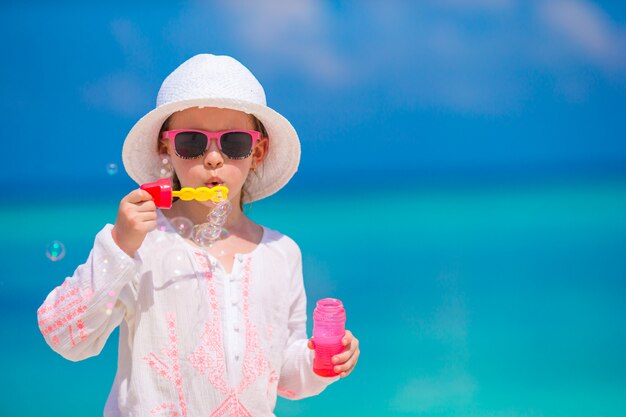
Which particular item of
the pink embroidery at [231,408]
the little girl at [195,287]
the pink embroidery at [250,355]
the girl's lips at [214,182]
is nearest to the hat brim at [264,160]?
the little girl at [195,287]

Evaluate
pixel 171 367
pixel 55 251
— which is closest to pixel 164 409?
pixel 171 367

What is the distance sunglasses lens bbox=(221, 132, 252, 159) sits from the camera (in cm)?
121

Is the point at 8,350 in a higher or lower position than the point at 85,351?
higher

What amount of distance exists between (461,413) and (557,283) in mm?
1119

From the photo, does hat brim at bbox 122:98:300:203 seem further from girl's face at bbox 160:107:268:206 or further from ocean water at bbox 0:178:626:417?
ocean water at bbox 0:178:626:417

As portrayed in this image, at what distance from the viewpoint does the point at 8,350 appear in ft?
8.84

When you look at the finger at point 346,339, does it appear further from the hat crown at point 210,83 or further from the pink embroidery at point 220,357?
the hat crown at point 210,83

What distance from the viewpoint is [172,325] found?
1.15 meters

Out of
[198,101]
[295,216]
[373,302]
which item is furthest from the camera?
[295,216]

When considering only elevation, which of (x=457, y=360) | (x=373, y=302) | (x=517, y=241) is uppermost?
(x=517, y=241)

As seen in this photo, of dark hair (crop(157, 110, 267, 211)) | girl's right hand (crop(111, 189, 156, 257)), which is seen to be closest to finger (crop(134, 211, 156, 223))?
girl's right hand (crop(111, 189, 156, 257))

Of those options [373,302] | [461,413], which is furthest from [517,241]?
[461,413]

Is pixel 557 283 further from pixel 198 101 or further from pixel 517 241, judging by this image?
pixel 198 101

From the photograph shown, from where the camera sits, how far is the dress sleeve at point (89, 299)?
1.06 meters
